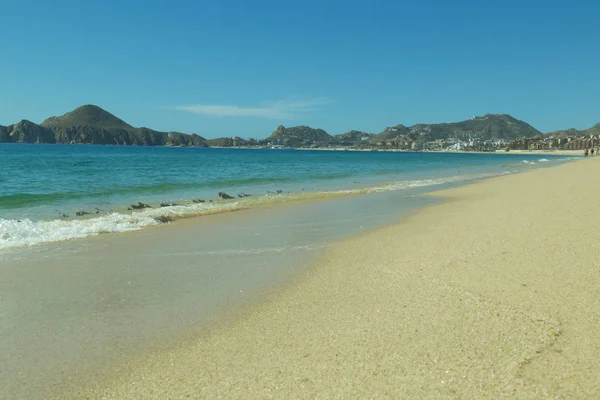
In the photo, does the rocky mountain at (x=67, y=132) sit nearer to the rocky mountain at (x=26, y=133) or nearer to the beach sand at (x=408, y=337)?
the rocky mountain at (x=26, y=133)

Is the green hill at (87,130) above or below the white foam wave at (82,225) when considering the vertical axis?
above

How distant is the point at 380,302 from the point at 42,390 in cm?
362

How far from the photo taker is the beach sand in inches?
141

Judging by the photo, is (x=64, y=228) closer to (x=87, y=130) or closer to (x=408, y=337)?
(x=408, y=337)

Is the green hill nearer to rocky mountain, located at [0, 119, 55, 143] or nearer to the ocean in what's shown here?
rocky mountain, located at [0, 119, 55, 143]

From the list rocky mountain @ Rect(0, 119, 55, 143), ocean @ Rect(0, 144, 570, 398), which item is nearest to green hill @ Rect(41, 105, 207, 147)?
rocky mountain @ Rect(0, 119, 55, 143)

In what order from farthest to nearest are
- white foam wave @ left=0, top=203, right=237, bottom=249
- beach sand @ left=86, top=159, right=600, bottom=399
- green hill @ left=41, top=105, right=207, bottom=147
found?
green hill @ left=41, top=105, right=207, bottom=147 → white foam wave @ left=0, top=203, right=237, bottom=249 → beach sand @ left=86, top=159, right=600, bottom=399

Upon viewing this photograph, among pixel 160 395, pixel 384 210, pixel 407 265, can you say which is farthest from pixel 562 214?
pixel 160 395

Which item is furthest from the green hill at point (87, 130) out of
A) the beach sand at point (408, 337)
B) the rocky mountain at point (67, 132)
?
the beach sand at point (408, 337)

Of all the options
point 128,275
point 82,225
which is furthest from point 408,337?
point 82,225

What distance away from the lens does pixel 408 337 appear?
14.5ft

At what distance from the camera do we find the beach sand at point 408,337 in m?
3.58

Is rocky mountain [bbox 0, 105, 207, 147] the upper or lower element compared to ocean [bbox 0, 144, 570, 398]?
upper

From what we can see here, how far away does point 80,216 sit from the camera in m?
14.2
